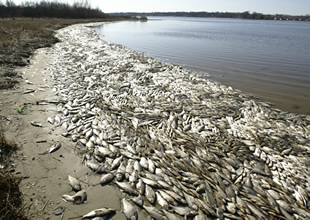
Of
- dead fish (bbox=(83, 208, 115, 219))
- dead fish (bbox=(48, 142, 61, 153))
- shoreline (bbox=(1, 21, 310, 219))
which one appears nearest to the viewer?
dead fish (bbox=(83, 208, 115, 219))

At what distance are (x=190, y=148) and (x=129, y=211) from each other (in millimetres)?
2202

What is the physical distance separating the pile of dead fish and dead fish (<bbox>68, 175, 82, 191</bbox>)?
0.42 m

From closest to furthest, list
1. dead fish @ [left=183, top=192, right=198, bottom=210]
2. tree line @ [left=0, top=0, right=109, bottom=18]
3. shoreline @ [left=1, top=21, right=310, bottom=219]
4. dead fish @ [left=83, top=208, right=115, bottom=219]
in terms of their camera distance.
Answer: dead fish @ [left=83, top=208, right=115, bottom=219] → dead fish @ [left=183, top=192, right=198, bottom=210] → shoreline @ [left=1, top=21, right=310, bottom=219] → tree line @ [left=0, top=0, right=109, bottom=18]

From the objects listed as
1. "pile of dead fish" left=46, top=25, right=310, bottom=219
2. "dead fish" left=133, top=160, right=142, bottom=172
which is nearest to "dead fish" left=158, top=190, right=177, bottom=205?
"pile of dead fish" left=46, top=25, right=310, bottom=219

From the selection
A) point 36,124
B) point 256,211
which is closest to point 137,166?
point 256,211

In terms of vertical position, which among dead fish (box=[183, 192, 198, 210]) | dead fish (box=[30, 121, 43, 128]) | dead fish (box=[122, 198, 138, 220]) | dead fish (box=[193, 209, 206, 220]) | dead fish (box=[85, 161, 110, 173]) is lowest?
dead fish (box=[122, 198, 138, 220])

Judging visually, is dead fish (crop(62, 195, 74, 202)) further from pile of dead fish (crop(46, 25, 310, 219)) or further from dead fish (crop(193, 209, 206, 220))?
dead fish (crop(193, 209, 206, 220))

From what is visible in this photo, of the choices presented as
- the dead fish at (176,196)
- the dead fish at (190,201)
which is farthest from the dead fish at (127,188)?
the dead fish at (190,201)

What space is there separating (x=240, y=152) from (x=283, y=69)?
38.8 feet

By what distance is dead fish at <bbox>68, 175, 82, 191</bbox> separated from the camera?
3.42 meters

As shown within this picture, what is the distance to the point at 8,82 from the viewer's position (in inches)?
307

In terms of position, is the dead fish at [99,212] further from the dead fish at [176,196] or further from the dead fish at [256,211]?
the dead fish at [256,211]

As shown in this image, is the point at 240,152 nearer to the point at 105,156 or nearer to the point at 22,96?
the point at 105,156

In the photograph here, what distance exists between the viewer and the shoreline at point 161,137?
350 centimetres
